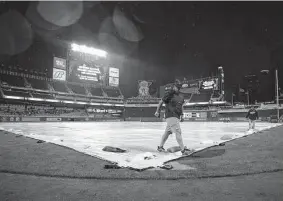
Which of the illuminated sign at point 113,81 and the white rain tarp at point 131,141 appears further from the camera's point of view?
the illuminated sign at point 113,81

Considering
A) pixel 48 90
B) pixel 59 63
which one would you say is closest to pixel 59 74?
pixel 59 63

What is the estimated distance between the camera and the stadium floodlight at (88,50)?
48.4 m

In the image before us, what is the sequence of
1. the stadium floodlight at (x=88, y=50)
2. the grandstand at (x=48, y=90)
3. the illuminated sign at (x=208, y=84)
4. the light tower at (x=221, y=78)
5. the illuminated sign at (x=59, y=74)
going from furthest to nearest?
1. the illuminated sign at (x=208, y=84)
2. the light tower at (x=221, y=78)
3. the stadium floodlight at (x=88, y=50)
4. the illuminated sign at (x=59, y=74)
5. the grandstand at (x=48, y=90)

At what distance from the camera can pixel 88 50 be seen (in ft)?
168

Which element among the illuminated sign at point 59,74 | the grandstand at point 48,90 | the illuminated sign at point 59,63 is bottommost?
the grandstand at point 48,90

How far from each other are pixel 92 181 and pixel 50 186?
1.74ft

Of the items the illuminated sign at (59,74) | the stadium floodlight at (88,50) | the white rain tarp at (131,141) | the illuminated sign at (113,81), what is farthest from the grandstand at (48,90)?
the white rain tarp at (131,141)

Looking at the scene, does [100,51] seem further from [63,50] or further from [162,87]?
[162,87]

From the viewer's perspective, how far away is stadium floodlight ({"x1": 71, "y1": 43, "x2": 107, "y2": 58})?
48406mm

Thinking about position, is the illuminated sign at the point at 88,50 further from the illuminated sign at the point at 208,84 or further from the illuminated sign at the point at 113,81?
the illuminated sign at the point at 208,84

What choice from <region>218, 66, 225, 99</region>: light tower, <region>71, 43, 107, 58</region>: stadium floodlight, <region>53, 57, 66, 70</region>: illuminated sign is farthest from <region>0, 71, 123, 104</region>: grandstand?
<region>218, 66, 225, 99</region>: light tower

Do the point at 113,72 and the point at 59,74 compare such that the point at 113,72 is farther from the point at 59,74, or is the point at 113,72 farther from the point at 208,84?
the point at 208,84

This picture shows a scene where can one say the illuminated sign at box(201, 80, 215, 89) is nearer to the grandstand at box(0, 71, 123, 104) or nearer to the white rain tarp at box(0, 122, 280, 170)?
the grandstand at box(0, 71, 123, 104)

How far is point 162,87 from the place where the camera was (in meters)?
61.3
